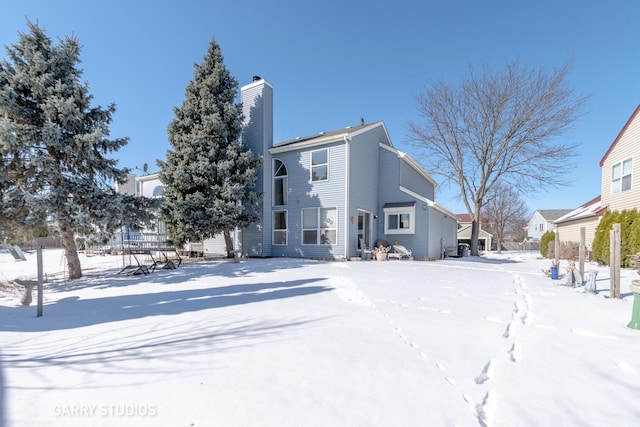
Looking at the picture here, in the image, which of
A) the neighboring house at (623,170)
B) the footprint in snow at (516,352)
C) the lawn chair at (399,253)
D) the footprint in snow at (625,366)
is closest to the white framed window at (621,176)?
the neighboring house at (623,170)

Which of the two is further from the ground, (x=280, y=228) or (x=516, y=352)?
(x=280, y=228)

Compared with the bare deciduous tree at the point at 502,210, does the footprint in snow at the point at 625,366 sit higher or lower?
lower

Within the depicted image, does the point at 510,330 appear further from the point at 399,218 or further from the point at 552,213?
the point at 552,213

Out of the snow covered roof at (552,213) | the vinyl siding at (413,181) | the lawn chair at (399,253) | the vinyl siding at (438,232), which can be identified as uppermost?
the vinyl siding at (413,181)

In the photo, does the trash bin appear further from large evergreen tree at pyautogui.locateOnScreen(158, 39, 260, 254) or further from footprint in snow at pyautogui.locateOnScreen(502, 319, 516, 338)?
large evergreen tree at pyautogui.locateOnScreen(158, 39, 260, 254)

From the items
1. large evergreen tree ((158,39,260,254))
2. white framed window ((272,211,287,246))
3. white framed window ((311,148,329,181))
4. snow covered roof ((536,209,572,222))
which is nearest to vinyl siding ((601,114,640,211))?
white framed window ((311,148,329,181))

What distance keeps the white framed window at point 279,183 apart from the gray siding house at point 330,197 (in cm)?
5

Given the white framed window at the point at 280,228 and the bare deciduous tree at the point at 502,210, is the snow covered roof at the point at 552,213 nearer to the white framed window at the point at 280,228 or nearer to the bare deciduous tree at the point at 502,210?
the bare deciduous tree at the point at 502,210

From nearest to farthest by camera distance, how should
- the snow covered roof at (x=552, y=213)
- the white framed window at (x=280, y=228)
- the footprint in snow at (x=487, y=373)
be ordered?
1. the footprint in snow at (x=487, y=373)
2. the white framed window at (x=280, y=228)
3. the snow covered roof at (x=552, y=213)

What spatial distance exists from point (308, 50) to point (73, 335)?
14828mm

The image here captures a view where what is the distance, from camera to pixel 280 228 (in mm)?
14609

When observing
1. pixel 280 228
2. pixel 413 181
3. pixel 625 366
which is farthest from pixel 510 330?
pixel 413 181

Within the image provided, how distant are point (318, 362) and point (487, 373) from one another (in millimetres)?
1622

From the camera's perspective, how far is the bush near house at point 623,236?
10.8 m
